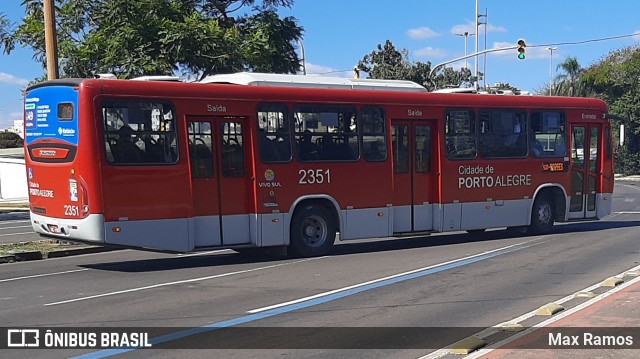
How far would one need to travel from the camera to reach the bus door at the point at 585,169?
20.6m

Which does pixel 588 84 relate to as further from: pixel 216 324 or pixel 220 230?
pixel 216 324

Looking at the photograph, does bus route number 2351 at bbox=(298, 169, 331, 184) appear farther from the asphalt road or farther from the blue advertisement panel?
the blue advertisement panel

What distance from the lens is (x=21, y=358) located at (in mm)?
7648

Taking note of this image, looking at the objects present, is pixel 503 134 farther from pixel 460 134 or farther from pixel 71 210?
Result: pixel 71 210

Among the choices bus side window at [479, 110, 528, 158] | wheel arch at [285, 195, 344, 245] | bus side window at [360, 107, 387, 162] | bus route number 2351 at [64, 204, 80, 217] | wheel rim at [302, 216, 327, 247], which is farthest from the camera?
bus side window at [479, 110, 528, 158]

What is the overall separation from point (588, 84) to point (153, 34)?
53927 mm

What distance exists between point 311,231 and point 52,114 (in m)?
5.47

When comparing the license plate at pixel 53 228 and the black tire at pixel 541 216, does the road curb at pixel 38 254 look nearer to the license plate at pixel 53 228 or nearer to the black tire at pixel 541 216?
the license plate at pixel 53 228

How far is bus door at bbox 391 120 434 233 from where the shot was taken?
17.1 meters

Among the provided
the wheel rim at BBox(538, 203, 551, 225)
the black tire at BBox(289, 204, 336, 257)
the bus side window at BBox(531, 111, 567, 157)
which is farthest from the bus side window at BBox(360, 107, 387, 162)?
the wheel rim at BBox(538, 203, 551, 225)

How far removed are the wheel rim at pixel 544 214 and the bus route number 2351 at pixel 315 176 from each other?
22.8 ft

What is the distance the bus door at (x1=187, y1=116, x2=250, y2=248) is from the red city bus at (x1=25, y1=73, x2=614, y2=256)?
26 mm

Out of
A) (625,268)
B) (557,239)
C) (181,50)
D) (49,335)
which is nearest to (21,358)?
(49,335)

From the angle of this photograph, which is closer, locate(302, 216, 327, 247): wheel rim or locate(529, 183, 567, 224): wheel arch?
locate(302, 216, 327, 247): wheel rim
